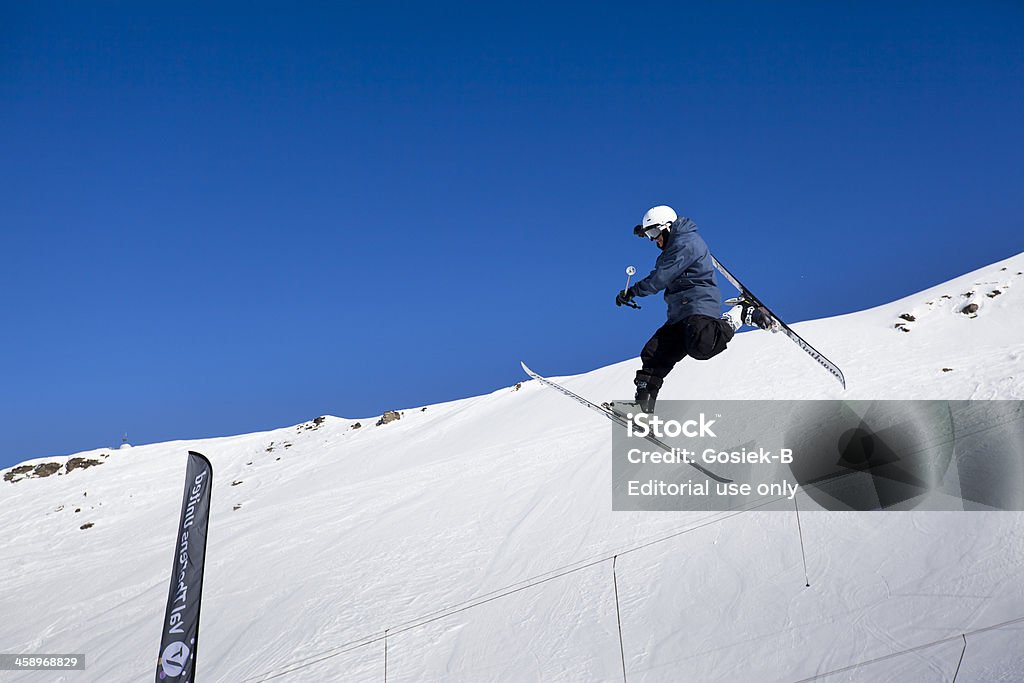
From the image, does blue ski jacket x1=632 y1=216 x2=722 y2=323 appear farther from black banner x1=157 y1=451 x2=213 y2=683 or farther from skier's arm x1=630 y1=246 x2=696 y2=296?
black banner x1=157 y1=451 x2=213 y2=683

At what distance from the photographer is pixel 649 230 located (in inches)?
247

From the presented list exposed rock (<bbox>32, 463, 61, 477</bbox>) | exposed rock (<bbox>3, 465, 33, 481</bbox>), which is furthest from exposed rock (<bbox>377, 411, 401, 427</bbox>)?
exposed rock (<bbox>3, 465, 33, 481</bbox>)

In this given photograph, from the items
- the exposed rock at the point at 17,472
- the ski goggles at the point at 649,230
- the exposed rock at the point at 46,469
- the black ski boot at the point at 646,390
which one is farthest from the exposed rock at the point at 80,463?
the ski goggles at the point at 649,230

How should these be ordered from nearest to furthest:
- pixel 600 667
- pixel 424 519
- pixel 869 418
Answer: pixel 600 667 < pixel 869 418 < pixel 424 519

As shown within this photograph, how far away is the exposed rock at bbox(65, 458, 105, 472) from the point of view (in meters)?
29.1

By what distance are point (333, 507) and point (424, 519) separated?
13.3 ft

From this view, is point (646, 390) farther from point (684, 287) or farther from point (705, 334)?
point (684, 287)

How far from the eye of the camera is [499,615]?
11.3m

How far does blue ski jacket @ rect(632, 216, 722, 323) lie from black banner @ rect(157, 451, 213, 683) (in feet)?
23.8

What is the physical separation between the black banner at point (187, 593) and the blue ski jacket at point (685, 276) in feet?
23.8

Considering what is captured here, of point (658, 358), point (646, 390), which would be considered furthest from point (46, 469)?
point (658, 358)

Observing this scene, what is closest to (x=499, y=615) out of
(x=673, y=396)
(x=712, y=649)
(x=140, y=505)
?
(x=712, y=649)

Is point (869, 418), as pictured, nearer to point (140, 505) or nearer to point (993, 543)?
point (993, 543)

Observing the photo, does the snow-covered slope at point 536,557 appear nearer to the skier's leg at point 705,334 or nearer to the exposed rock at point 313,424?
the exposed rock at point 313,424
